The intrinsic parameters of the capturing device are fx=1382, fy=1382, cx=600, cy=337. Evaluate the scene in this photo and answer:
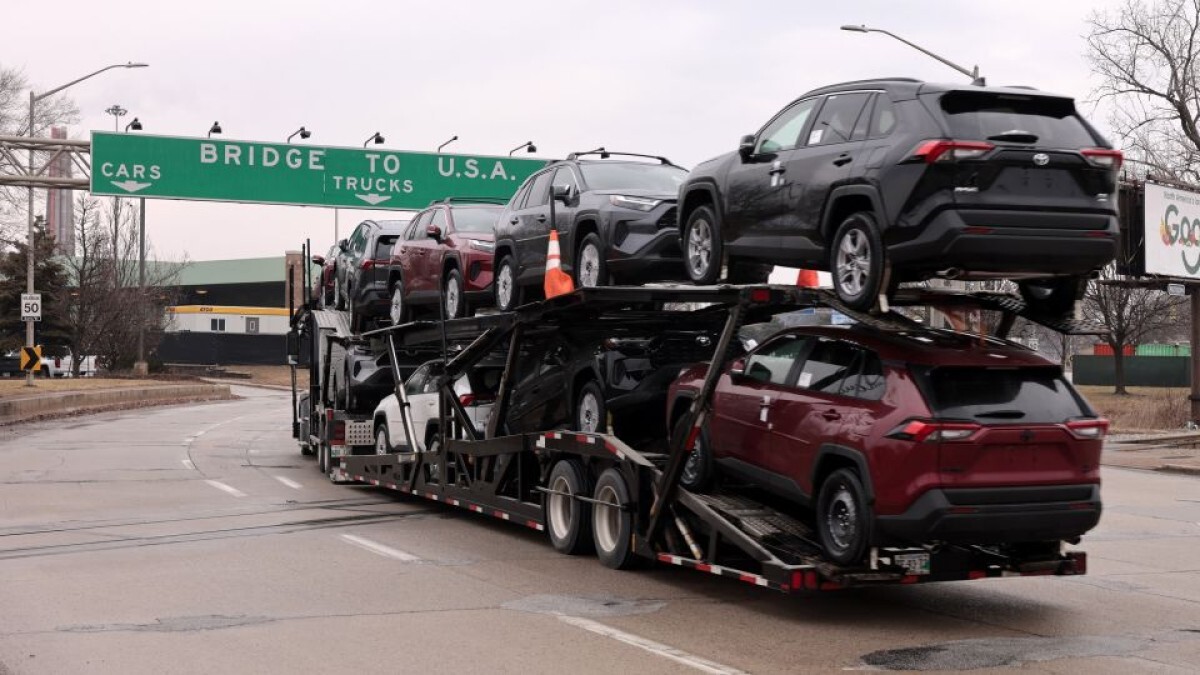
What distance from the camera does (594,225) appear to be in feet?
41.3

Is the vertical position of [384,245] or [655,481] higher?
[384,245]

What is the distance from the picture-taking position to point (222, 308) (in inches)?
3595

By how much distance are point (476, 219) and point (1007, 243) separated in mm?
9009

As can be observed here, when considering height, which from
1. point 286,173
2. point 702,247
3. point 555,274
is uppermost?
point 286,173

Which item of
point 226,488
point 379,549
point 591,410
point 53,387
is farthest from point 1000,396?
point 53,387

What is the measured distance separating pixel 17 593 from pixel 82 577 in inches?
31.0

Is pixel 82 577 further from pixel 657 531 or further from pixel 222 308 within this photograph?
pixel 222 308

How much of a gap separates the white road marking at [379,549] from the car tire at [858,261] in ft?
15.5

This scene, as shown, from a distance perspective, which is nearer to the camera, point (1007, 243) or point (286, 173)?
point (1007, 243)

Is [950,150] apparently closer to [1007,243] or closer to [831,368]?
[1007,243]

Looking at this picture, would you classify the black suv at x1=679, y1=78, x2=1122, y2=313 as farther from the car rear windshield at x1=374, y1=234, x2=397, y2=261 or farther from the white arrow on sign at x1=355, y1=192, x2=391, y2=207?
the white arrow on sign at x1=355, y1=192, x2=391, y2=207

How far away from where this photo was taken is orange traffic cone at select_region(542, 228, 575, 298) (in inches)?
507

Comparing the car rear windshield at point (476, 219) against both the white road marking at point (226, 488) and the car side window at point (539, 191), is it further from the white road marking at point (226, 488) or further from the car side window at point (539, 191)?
the white road marking at point (226, 488)

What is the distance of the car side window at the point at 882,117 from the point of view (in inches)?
352
